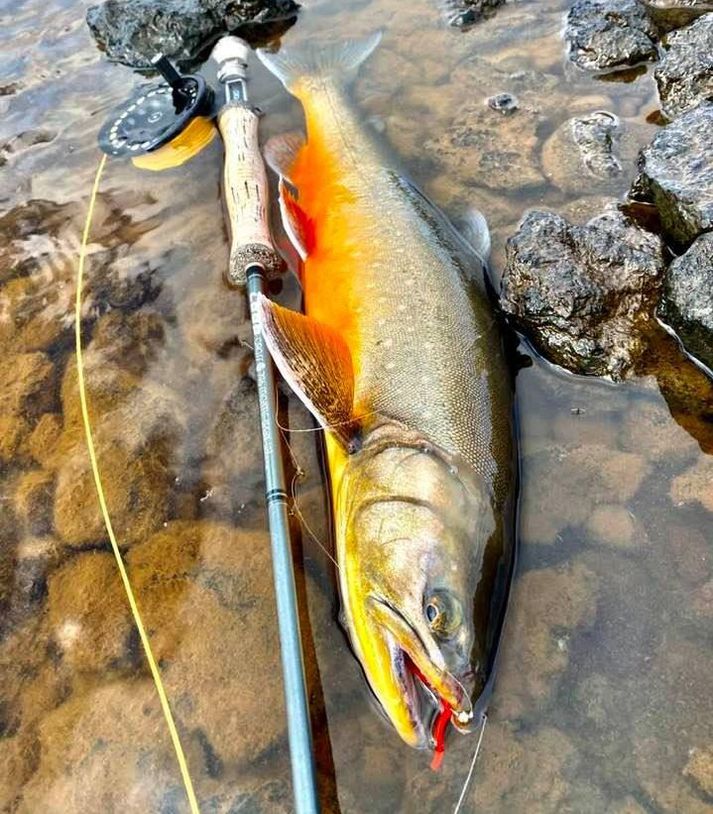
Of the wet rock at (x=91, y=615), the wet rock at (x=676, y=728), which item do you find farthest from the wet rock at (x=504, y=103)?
the wet rock at (x=91, y=615)

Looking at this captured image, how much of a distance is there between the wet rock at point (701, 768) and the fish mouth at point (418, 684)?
2.88 feet

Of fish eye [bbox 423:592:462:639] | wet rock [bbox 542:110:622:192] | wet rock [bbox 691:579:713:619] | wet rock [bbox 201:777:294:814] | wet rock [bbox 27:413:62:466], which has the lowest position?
wet rock [bbox 691:579:713:619]

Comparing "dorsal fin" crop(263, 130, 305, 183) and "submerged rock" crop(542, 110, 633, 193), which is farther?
"dorsal fin" crop(263, 130, 305, 183)

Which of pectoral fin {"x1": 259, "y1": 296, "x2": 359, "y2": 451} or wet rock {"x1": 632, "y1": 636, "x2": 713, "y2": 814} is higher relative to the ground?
pectoral fin {"x1": 259, "y1": 296, "x2": 359, "y2": 451}

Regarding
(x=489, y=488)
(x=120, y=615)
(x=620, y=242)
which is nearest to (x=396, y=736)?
(x=489, y=488)

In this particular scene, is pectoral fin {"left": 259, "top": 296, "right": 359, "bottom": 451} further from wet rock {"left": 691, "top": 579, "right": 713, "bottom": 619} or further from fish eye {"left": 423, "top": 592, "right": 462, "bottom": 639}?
wet rock {"left": 691, "top": 579, "right": 713, "bottom": 619}

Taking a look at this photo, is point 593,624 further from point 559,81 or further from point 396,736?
point 559,81

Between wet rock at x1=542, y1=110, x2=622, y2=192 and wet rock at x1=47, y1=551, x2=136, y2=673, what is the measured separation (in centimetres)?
369

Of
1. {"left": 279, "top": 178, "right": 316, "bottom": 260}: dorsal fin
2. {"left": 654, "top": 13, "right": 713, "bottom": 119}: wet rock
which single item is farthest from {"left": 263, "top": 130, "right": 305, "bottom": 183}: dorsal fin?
{"left": 654, "top": 13, "right": 713, "bottom": 119}: wet rock

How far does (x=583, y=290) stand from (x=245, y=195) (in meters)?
2.11

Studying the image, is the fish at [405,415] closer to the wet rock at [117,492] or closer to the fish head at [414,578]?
the fish head at [414,578]

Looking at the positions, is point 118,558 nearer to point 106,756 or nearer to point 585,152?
point 106,756

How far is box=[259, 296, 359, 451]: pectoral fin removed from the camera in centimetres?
324

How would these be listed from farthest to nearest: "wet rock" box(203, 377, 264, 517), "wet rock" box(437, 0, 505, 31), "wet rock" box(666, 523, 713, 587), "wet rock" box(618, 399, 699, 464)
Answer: "wet rock" box(437, 0, 505, 31), "wet rock" box(203, 377, 264, 517), "wet rock" box(618, 399, 699, 464), "wet rock" box(666, 523, 713, 587)
